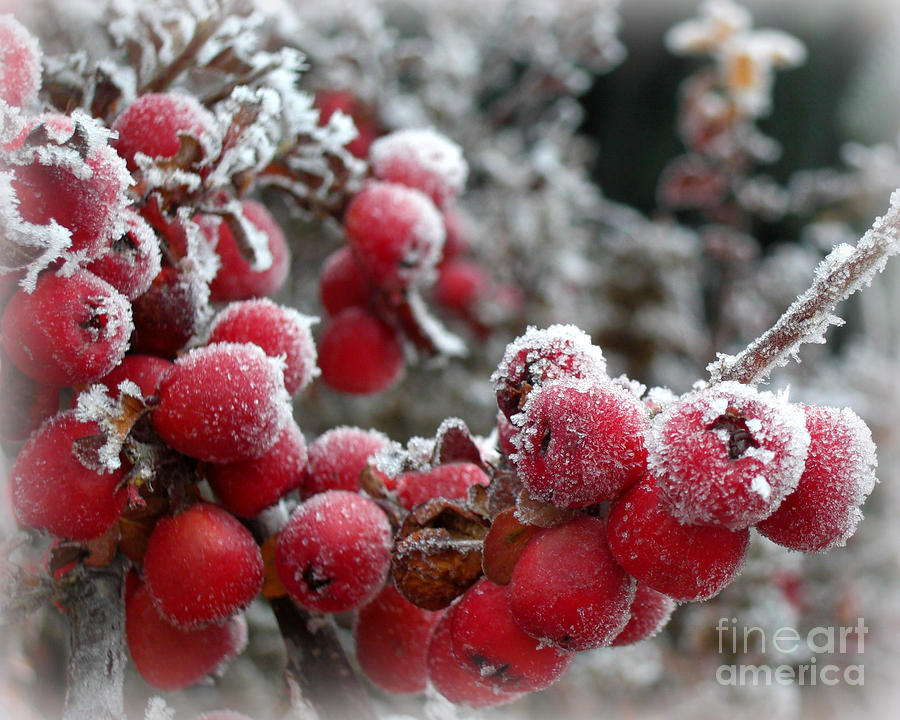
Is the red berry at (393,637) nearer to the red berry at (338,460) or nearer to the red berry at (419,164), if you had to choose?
the red berry at (338,460)

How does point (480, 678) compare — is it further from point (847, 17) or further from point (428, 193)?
point (847, 17)

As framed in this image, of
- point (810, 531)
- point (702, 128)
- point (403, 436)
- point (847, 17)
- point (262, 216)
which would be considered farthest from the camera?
point (847, 17)

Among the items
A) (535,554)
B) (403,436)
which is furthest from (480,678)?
(403,436)

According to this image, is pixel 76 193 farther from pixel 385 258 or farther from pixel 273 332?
pixel 385 258

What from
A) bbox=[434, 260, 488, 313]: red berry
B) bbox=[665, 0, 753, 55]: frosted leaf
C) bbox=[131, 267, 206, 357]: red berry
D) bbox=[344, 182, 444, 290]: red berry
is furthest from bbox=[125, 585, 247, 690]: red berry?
bbox=[665, 0, 753, 55]: frosted leaf

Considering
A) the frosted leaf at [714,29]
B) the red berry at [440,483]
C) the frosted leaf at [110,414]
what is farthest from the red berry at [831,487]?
the frosted leaf at [714,29]

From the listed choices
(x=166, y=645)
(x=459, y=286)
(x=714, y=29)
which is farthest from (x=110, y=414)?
(x=714, y=29)
